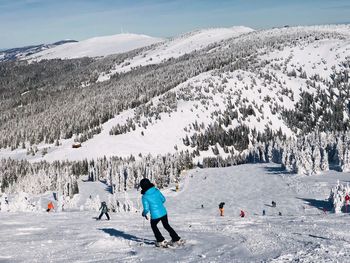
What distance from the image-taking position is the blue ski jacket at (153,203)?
1495 centimetres

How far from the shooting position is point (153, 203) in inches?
591

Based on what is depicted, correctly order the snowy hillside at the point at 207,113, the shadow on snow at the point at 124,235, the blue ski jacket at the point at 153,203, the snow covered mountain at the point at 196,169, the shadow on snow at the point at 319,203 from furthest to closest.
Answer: the snowy hillside at the point at 207,113 < the shadow on snow at the point at 319,203 < the shadow on snow at the point at 124,235 < the snow covered mountain at the point at 196,169 < the blue ski jacket at the point at 153,203

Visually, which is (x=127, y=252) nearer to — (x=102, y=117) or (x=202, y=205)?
(x=202, y=205)

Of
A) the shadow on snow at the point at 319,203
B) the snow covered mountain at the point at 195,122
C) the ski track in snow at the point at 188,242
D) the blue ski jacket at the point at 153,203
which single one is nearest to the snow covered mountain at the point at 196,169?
the ski track in snow at the point at 188,242

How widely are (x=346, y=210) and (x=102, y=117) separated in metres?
132

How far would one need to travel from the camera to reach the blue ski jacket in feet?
49.0

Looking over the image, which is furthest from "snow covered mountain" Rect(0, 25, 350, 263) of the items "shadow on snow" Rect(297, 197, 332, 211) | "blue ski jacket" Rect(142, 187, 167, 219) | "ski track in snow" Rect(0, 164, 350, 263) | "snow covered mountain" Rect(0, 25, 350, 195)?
"blue ski jacket" Rect(142, 187, 167, 219)

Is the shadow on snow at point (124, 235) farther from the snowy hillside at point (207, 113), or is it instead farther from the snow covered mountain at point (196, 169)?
the snowy hillside at point (207, 113)

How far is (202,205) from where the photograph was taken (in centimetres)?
5406

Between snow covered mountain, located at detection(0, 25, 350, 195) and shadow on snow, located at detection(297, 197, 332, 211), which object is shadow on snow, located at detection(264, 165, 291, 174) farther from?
shadow on snow, located at detection(297, 197, 332, 211)

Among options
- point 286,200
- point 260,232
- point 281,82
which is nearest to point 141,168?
point 286,200

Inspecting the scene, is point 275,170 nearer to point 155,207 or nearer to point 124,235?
point 124,235

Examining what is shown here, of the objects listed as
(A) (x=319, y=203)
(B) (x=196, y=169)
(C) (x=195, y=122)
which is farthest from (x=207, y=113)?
(A) (x=319, y=203)

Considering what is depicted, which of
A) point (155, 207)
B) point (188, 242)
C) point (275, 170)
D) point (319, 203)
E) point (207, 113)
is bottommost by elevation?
point (319, 203)
